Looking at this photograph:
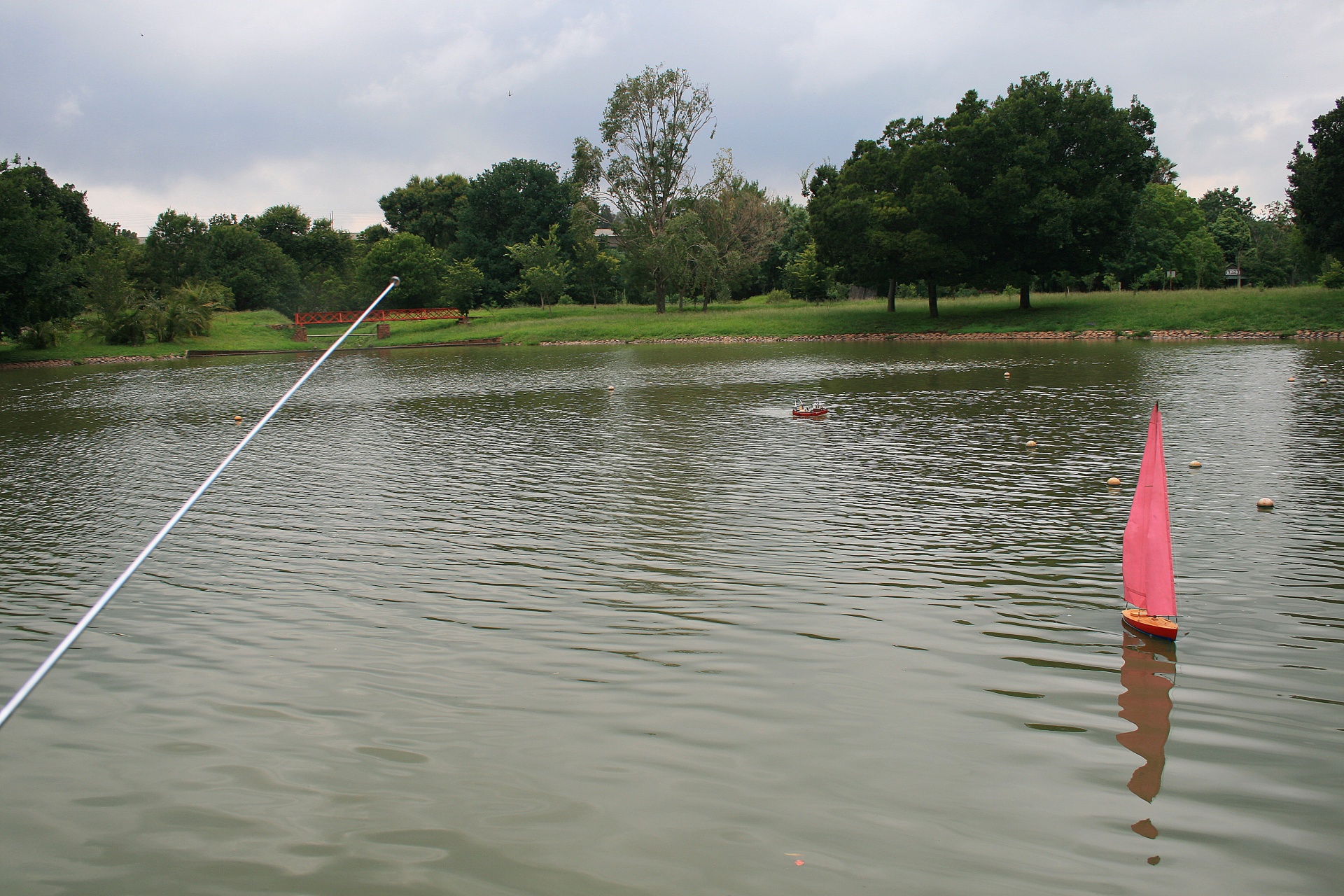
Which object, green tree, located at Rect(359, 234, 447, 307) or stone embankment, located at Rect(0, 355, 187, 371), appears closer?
stone embankment, located at Rect(0, 355, 187, 371)

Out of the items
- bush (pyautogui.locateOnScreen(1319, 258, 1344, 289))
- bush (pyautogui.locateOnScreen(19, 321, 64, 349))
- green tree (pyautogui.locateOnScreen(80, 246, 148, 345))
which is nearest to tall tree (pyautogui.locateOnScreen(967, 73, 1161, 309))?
bush (pyautogui.locateOnScreen(1319, 258, 1344, 289))

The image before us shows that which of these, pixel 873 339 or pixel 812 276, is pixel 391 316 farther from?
pixel 873 339

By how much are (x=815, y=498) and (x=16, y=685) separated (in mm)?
8876

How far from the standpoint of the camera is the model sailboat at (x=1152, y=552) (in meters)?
6.65

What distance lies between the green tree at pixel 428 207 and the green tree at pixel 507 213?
1554cm

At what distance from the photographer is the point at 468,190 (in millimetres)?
90438

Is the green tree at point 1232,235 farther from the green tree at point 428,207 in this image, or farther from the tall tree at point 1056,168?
the green tree at point 428,207

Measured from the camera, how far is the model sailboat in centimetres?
665

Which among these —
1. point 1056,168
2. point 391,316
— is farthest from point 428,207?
point 1056,168

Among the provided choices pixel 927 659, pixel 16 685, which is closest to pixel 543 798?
pixel 927 659

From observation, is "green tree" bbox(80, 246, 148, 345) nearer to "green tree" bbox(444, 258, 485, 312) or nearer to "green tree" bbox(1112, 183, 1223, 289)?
"green tree" bbox(444, 258, 485, 312)

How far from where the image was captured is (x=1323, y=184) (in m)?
44.0

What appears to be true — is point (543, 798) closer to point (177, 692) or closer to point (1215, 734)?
point (177, 692)

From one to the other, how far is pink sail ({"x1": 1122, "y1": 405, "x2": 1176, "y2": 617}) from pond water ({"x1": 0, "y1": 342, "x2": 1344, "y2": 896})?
1.13 ft
